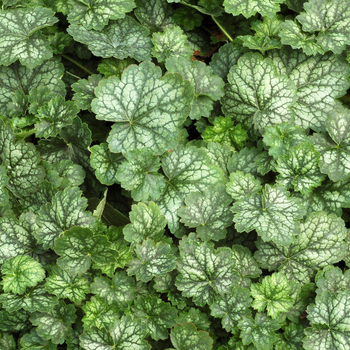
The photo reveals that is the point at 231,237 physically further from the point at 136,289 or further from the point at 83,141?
the point at 83,141

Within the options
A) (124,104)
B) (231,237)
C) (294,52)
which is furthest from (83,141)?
(294,52)

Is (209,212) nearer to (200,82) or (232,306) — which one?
(232,306)

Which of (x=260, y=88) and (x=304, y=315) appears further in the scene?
(x=260, y=88)

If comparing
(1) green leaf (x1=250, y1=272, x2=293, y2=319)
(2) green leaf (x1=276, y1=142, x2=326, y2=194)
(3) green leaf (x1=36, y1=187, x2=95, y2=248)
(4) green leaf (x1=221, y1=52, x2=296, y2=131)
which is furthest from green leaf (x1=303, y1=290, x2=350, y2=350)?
(3) green leaf (x1=36, y1=187, x2=95, y2=248)

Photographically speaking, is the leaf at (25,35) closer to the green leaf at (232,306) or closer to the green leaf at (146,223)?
the green leaf at (146,223)

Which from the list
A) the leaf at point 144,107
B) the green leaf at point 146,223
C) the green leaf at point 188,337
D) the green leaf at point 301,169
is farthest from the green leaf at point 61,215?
the green leaf at point 301,169

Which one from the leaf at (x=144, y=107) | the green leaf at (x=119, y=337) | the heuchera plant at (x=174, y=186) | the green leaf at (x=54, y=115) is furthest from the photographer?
the green leaf at (x=54, y=115)

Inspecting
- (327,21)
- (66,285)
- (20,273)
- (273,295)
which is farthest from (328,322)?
(327,21)
